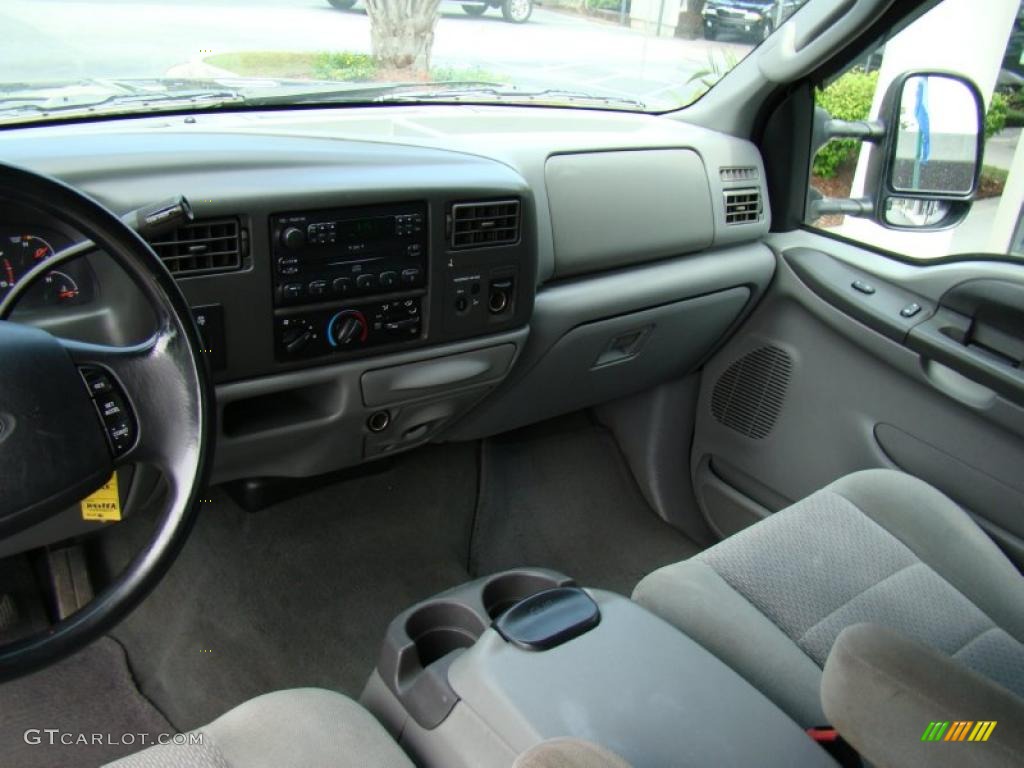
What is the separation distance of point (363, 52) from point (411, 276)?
1.74ft

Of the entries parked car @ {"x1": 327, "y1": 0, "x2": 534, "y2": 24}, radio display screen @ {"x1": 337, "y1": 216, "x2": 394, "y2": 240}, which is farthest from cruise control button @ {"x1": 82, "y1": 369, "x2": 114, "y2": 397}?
parked car @ {"x1": 327, "y1": 0, "x2": 534, "y2": 24}

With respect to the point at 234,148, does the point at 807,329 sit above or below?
below

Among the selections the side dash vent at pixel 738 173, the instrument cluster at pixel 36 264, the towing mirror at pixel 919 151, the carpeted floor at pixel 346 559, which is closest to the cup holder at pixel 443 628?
the carpeted floor at pixel 346 559

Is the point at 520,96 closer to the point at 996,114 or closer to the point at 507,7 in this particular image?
the point at 507,7

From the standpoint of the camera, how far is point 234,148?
1465 mm

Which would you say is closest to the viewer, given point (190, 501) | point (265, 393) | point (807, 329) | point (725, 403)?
point (190, 501)

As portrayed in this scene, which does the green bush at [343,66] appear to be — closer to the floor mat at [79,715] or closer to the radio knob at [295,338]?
the radio knob at [295,338]

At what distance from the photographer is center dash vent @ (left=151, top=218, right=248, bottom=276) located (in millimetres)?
1334

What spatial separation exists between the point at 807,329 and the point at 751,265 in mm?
209

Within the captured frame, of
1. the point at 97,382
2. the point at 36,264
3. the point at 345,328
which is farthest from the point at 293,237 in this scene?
the point at 97,382

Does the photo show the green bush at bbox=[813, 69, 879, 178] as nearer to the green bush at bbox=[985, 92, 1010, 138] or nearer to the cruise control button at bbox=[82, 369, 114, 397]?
the green bush at bbox=[985, 92, 1010, 138]

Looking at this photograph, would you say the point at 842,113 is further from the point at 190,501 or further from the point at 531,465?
the point at 190,501

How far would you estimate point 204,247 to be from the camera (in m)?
1.38

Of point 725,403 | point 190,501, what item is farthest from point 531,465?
point 190,501
